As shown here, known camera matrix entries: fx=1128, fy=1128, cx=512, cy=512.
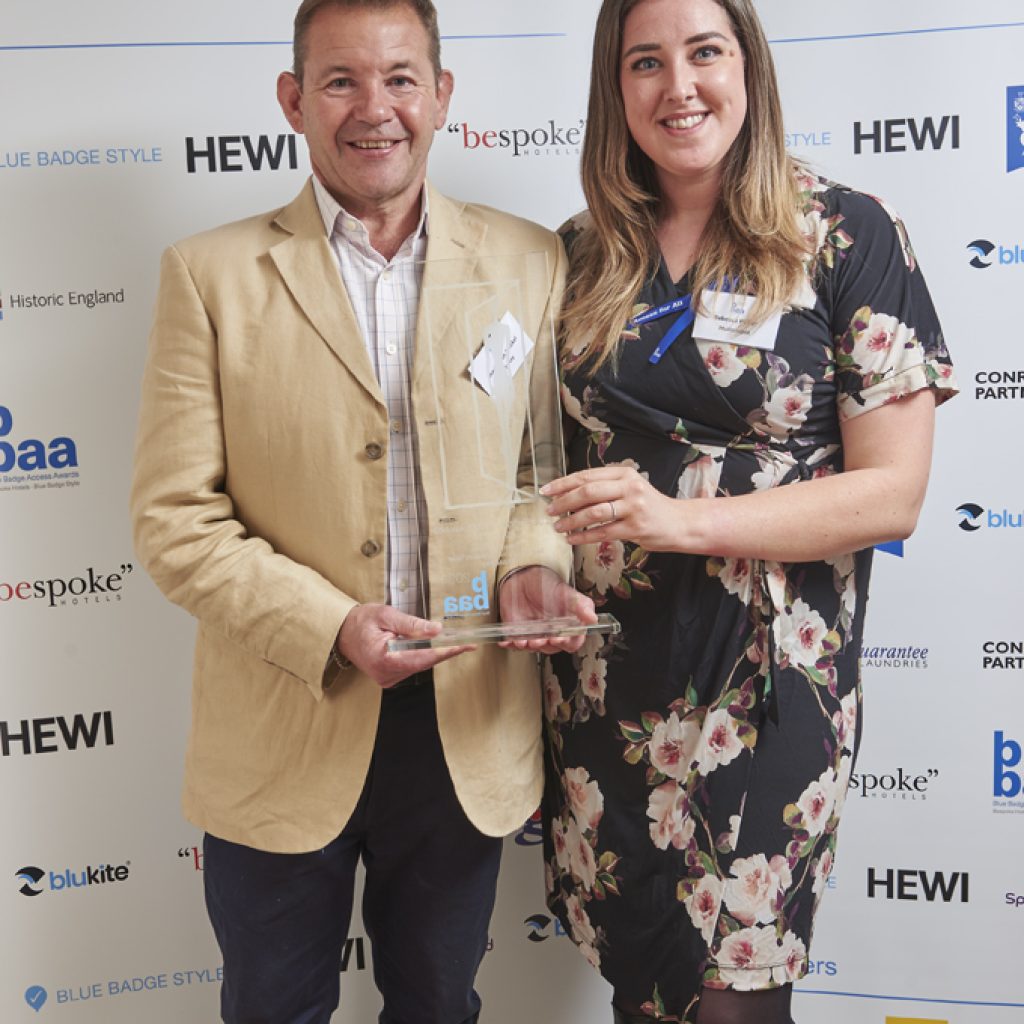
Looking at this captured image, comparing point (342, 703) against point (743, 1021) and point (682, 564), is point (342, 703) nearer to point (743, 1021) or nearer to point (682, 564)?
point (682, 564)

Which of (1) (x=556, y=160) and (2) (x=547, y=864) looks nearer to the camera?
(2) (x=547, y=864)

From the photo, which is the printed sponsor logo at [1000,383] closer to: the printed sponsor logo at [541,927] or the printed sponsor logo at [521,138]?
the printed sponsor logo at [521,138]

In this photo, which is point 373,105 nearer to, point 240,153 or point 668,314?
point 668,314

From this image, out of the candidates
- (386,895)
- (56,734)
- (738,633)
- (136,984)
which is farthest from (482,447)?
(136,984)

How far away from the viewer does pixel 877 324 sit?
5.37 ft

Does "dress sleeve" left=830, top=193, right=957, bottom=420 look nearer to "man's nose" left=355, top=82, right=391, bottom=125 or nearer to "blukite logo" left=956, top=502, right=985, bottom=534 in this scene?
"man's nose" left=355, top=82, right=391, bottom=125

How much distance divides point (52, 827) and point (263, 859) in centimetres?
89

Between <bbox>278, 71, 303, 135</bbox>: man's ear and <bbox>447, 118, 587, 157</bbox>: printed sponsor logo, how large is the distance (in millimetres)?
592

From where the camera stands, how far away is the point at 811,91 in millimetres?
2301

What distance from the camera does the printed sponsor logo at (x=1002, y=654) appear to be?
94.5 inches

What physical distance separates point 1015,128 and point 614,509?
1.37m

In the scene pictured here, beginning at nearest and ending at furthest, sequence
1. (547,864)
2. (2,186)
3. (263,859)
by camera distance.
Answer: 1. (263,859)
2. (547,864)
3. (2,186)

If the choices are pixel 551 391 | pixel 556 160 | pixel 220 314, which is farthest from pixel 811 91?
pixel 220 314

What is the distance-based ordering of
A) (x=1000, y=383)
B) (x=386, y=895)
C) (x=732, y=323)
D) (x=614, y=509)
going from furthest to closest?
(x=1000, y=383) → (x=386, y=895) → (x=732, y=323) → (x=614, y=509)
